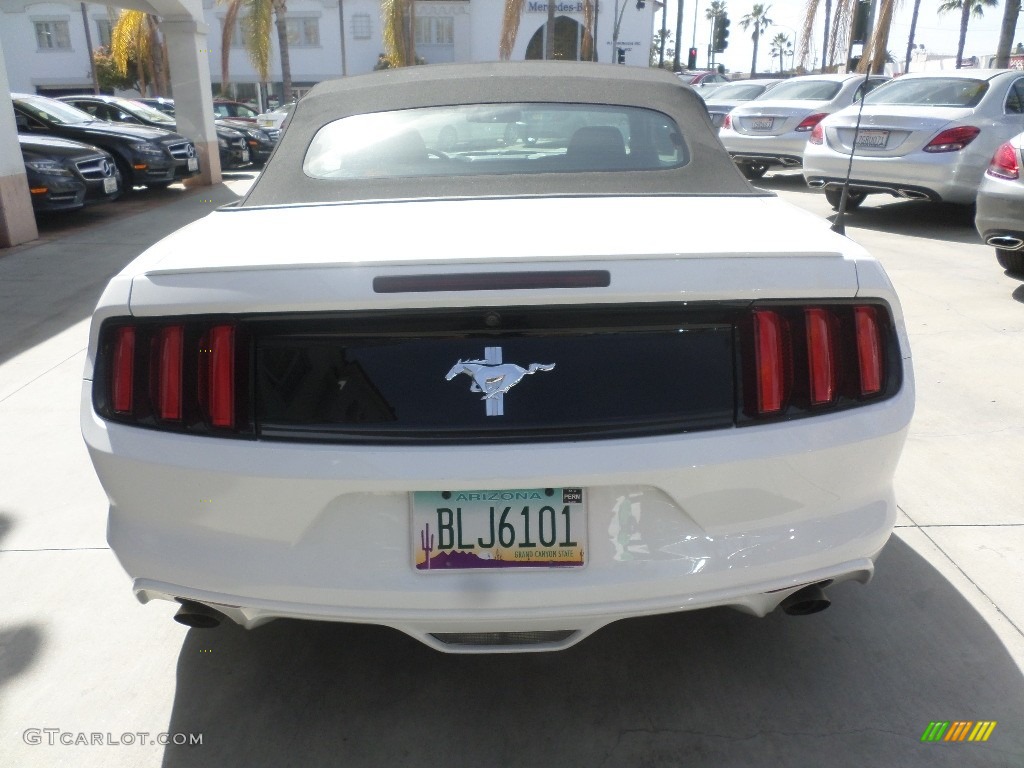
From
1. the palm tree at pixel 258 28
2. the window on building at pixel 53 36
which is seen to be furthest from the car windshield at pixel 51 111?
the window on building at pixel 53 36

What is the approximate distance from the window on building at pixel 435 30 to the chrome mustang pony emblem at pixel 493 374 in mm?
50761

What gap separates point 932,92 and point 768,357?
948cm

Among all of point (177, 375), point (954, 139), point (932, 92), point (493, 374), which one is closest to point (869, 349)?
point (493, 374)

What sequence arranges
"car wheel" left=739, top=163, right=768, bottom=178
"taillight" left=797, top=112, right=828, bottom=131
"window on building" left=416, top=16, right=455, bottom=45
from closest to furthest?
"taillight" left=797, top=112, right=828, bottom=131 → "car wheel" left=739, top=163, right=768, bottom=178 → "window on building" left=416, top=16, right=455, bottom=45

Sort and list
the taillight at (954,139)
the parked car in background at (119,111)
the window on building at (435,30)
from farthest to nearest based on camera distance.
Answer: the window on building at (435,30), the parked car in background at (119,111), the taillight at (954,139)

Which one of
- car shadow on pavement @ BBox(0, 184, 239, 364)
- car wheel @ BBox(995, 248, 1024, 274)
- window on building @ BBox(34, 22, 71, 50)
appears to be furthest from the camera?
window on building @ BBox(34, 22, 71, 50)

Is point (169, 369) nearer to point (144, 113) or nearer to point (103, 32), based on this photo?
point (144, 113)

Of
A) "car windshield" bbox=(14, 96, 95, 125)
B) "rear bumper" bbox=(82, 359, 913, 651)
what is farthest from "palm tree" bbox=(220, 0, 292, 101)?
"rear bumper" bbox=(82, 359, 913, 651)

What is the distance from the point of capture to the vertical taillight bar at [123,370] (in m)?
2.05

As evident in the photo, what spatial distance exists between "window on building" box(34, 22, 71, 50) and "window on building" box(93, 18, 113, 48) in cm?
166

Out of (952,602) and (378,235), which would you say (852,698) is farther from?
(378,235)

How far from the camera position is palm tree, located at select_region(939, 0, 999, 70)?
58969mm

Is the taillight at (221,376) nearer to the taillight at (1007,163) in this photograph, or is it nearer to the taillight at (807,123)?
the taillight at (1007,163)

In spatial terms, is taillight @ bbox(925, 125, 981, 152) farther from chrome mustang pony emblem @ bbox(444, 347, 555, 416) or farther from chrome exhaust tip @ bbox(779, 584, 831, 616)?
chrome mustang pony emblem @ bbox(444, 347, 555, 416)
